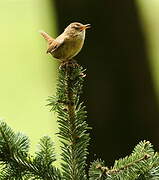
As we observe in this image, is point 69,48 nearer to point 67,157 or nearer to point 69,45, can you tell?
point 69,45

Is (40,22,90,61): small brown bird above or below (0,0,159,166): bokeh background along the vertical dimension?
below

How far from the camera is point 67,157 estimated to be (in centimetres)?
134

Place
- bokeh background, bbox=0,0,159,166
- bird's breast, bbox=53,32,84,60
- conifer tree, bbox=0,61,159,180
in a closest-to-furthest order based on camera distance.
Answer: conifer tree, bbox=0,61,159,180 → bird's breast, bbox=53,32,84,60 → bokeh background, bbox=0,0,159,166

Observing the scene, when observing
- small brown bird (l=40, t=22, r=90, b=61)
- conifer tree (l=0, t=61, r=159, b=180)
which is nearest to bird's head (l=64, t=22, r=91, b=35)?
small brown bird (l=40, t=22, r=90, b=61)

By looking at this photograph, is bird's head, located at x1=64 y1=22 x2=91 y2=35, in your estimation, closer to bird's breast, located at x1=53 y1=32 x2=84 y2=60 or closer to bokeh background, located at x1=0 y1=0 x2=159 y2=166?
bird's breast, located at x1=53 y1=32 x2=84 y2=60

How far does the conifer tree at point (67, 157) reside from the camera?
126 centimetres

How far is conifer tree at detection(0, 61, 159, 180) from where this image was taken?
1.26m

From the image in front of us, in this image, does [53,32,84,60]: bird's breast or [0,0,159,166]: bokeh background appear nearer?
[53,32,84,60]: bird's breast

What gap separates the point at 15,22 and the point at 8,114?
1.73 meters

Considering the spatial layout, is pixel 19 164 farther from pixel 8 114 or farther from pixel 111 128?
pixel 8 114

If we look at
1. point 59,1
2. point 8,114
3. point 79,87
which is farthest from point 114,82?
point 8,114

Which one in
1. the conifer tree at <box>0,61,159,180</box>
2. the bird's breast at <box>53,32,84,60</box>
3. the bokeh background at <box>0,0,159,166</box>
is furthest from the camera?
the bokeh background at <box>0,0,159,166</box>

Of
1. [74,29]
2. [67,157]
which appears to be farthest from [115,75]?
[67,157]

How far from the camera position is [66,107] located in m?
1.38
